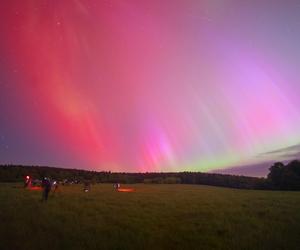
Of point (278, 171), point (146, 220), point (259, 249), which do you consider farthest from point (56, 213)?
point (278, 171)

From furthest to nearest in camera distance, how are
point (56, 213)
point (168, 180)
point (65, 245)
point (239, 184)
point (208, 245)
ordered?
point (168, 180), point (239, 184), point (56, 213), point (208, 245), point (65, 245)

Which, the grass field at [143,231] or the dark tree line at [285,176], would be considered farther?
the dark tree line at [285,176]

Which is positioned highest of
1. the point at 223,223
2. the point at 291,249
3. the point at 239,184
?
the point at 239,184

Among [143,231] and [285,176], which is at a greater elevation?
[285,176]

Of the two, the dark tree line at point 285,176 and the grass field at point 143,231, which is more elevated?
the dark tree line at point 285,176

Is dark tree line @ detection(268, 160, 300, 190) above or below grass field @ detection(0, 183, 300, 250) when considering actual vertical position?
above

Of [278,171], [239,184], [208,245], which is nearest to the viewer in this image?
[208,245]

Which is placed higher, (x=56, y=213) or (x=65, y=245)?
(x=56, y=213)

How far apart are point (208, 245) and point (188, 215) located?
8586 mm

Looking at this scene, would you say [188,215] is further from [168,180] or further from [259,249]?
[168,180]

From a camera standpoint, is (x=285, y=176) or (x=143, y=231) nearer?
(x=143, y=231)

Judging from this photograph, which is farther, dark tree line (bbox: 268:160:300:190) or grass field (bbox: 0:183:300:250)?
dark tree line (bbox: 268:160:300:190)

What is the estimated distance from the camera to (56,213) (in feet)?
68.8

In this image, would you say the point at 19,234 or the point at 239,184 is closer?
the point at 19,234
